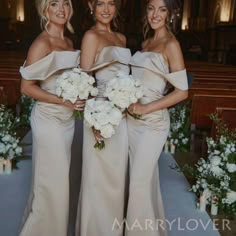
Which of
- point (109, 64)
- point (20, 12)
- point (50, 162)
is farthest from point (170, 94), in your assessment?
point (20, 12)

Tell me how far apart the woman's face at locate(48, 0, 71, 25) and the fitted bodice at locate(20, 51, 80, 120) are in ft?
0.69

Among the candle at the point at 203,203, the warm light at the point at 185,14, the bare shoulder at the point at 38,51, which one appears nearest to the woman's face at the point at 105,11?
the bare shoulder at the point at 38,51

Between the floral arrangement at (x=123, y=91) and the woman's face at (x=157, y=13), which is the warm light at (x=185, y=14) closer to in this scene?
the woman's face at (x=157, y=13)

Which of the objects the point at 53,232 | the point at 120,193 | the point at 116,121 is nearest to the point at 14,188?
the point at 53,232

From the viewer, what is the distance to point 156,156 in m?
2.73

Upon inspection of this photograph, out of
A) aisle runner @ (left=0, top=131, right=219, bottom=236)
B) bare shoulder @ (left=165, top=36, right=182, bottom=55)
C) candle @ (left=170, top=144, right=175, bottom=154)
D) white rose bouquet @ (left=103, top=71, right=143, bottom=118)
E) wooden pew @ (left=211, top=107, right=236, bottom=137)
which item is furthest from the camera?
candle @ (left=170, top=144, right=175, bottom=154)

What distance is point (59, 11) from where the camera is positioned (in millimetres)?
2688

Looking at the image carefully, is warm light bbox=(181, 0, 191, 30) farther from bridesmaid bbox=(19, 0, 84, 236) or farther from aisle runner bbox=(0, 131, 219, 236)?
bridesmaid bbox=(19, 0, 84, 236)

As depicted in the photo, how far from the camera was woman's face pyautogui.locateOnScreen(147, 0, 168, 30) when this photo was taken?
8.48 ft

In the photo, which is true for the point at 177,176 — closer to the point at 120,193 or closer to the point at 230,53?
the point at 120,193

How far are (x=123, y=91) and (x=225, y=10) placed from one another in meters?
14.8

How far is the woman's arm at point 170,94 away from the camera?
2.59 metres

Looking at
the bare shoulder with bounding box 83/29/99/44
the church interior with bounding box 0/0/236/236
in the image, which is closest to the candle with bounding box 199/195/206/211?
the church interior with bounding box 0/0/236/236

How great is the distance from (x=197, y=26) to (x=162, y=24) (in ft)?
54.1
